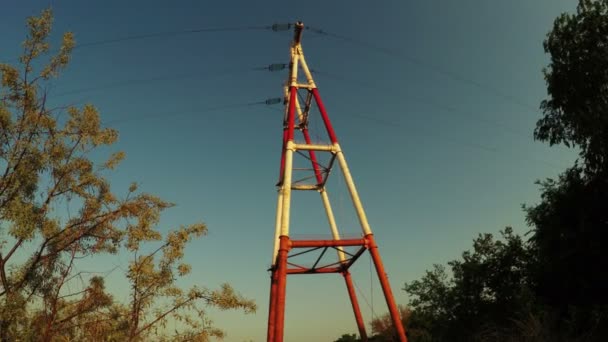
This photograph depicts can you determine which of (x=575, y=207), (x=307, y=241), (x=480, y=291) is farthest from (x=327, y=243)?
(x=480, y=291)

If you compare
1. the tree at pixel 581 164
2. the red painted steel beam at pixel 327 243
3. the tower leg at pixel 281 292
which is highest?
the tree at pixel 581 164

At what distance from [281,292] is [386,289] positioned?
13.5 ft

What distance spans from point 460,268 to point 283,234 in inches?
901

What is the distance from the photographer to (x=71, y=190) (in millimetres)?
11320

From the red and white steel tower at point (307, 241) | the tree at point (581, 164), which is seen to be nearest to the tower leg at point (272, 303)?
the red and white steel tower at point (307, 241)

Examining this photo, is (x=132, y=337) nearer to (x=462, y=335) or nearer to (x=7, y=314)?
(x=7, y=314)

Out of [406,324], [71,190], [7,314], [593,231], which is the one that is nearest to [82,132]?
[71,190]

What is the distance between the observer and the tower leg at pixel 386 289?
48.7 feet

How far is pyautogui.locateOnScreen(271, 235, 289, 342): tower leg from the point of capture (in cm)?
1371

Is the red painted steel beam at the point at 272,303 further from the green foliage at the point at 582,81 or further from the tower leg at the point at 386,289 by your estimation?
the green foliage at the point at 582,81

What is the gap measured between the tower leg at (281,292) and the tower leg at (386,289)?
3576 millimetres

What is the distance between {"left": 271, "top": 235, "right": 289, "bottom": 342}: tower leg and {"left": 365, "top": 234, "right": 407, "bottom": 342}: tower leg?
3.58 meters

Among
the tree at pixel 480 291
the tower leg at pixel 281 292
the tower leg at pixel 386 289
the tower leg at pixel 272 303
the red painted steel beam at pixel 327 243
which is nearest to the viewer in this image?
the tower leg at pixel 281 292

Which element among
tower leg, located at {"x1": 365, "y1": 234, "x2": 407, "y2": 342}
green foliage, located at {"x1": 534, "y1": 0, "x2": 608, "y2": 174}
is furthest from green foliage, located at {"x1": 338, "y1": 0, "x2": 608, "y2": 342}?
tower leg, located at {"x1": 365, "y1": 234, "x2": 407, "y2": 342}
